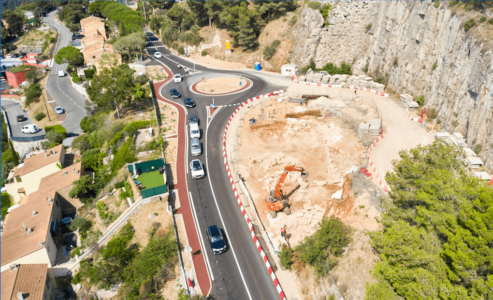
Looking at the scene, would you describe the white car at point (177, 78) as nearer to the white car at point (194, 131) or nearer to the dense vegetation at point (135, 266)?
the white car at point (194, 131)

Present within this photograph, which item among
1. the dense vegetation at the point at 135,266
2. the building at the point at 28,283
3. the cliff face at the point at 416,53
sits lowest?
the building at the point at 28,283

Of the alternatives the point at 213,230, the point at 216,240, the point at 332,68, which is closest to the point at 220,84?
the point at 332,68

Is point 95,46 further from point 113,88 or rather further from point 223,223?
point 223,223

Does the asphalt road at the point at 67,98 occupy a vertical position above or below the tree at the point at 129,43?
below

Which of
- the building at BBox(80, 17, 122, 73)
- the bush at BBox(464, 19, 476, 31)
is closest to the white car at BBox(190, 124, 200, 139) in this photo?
the bush at BBox(464, 19, 476, 31)

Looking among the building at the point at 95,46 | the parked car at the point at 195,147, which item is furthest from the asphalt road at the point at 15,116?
the parked car at the point at 195,147

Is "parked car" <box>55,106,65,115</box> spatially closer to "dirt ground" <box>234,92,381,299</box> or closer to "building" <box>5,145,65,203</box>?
"building" <box>5,145,65,203</box>

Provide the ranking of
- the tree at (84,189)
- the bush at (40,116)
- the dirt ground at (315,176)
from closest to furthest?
the dirt ground at (315,176) < the tree at (84,189) < the bush at (40,116)

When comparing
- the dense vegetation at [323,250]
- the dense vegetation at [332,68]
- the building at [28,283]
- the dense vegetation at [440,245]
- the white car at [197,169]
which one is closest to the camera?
the dense vegetation at [440,245]
